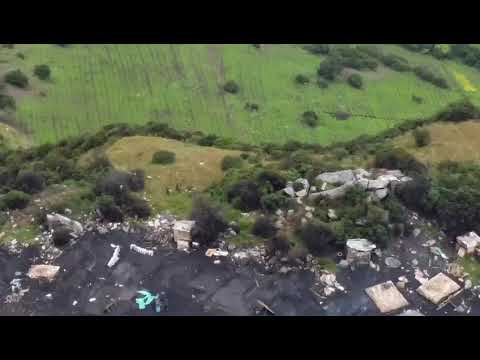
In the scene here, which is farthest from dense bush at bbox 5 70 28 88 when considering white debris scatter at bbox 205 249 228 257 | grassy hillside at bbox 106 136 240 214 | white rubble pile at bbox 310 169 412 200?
white debris scatter at bbox 205 249 228 257

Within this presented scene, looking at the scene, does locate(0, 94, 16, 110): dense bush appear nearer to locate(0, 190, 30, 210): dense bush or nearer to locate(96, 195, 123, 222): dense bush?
locate(0, 190, 30, 210): dense bush

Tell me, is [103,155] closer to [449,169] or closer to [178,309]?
[178,309]

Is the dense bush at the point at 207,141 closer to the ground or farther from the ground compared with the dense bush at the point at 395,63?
farther from the ground

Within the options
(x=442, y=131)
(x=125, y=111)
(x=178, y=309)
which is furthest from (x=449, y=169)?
(x=125, y=111)

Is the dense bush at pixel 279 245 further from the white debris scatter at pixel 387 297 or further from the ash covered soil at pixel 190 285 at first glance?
the white debris scatter at pixel 387 297

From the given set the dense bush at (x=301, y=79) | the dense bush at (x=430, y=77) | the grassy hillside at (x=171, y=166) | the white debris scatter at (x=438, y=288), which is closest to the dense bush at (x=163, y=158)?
the grassy hillside at (x=171, y=166)

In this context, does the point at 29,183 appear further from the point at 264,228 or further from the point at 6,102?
the point at 6,102
